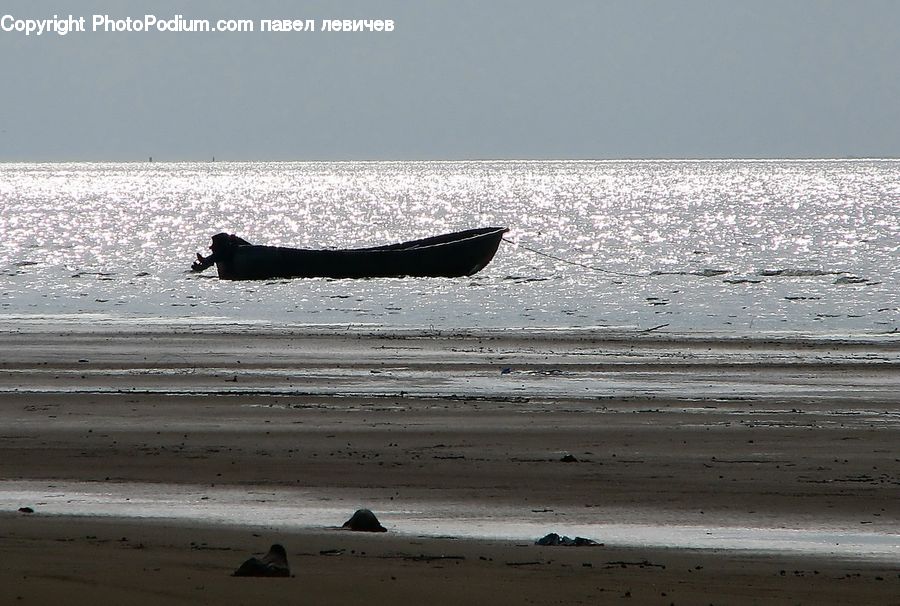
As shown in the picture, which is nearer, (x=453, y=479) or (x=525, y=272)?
(x=453, y=479)

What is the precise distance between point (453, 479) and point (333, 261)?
108 feet

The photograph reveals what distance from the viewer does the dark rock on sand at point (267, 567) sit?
7156mm

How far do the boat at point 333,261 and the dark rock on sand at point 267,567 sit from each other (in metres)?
35.8

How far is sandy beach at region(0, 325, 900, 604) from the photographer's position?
729 centimetres

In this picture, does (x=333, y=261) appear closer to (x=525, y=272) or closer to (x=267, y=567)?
(x=525, y=272)

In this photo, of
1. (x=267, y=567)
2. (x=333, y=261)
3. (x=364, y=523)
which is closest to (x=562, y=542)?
(x=364, y=523)

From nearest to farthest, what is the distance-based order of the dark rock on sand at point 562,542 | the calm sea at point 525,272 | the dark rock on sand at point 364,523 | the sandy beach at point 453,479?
the sandy beach at point 453,479, the dark rock on sand at point 562,542, the dark rock on sand at point 364,523, the calm sea at point 525,272

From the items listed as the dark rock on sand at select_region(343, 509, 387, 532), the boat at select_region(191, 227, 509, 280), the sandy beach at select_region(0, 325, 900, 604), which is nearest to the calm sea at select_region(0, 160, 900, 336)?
the boat at select_region(191, 227, 509, 280)

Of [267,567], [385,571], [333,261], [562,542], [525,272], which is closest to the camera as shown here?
[267,567]

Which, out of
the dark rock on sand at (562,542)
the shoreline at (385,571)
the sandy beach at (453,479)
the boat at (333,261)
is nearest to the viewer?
the shoreline at (385,571)

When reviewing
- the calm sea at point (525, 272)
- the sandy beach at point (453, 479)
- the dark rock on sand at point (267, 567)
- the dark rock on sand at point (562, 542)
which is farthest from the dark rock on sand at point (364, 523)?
the calm sea at point (525, 272)

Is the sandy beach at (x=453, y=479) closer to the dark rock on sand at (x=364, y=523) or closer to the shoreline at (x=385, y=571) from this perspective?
the shoreline at (x=385, y=571)

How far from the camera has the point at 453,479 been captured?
10.8 metres

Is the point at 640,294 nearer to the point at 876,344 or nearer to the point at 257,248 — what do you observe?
the point at 257,248
